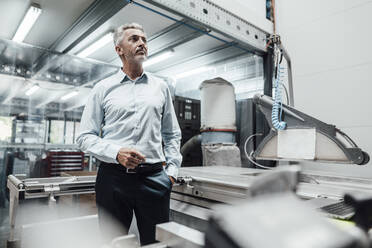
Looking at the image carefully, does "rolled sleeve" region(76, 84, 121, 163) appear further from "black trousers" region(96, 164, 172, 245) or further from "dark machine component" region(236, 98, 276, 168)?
"dark machine component" region(236, 98, 276, 168)

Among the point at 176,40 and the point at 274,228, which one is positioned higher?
the point at 176,40

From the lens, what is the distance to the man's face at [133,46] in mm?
1330

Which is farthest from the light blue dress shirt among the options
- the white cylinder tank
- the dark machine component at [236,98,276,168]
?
the dark machine component at [236,98,276,168]

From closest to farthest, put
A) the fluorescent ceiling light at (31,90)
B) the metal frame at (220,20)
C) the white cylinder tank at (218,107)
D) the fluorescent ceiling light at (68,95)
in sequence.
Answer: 1. the metal frame at (220,20)
2. the white cylinder tank at (218,107)
3. the fluorescent ceiling light at (31,90)
4. the fluorescent ceiling light at (68,95)

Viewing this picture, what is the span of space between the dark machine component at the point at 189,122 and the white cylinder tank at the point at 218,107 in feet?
1.14

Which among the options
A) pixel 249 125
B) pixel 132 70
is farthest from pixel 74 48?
pixel 132 70

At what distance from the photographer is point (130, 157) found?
1.07m

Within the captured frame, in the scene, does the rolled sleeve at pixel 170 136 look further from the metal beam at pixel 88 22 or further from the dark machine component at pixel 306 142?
the metal beam at pixel 88 22

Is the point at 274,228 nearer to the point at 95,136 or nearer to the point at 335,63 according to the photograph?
the point at 95,136

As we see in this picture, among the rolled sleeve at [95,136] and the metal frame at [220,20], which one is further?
the metal frame at [220,20]

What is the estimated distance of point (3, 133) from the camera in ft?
13.7

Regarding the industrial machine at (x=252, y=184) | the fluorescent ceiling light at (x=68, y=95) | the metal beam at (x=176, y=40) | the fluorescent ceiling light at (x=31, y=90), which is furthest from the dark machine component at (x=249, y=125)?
the fluorescent ceiling light at (x=68, y=95)

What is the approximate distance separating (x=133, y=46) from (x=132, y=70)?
0.41 ft

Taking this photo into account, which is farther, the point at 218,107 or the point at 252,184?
the point at 218,107
